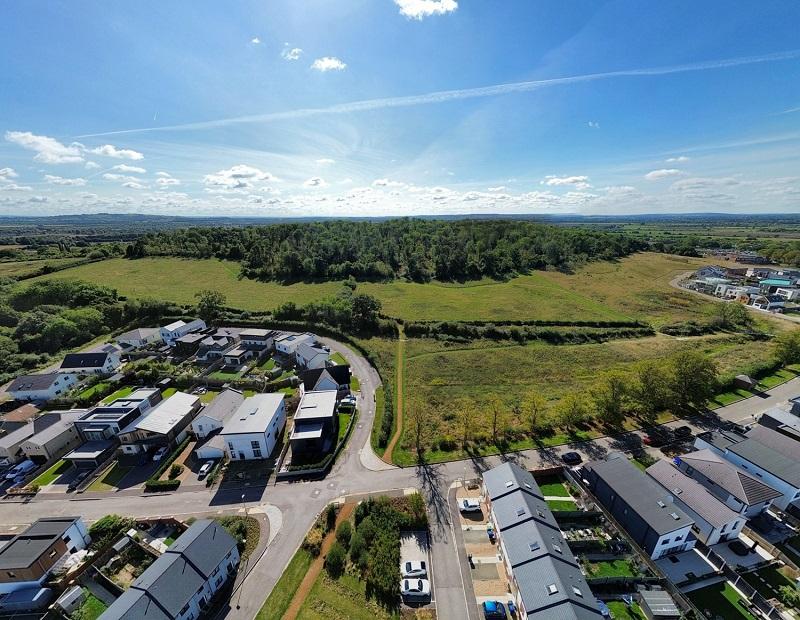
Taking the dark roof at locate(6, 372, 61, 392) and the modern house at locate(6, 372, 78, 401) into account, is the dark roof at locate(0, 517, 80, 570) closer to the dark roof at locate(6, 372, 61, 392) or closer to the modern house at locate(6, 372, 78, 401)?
the modern house at locate(6, 372, 78, 401)

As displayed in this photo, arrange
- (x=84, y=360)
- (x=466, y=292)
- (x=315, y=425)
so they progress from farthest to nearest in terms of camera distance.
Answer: (x=466, y=292) < (x=84, y=360) < (x=315, y=425)

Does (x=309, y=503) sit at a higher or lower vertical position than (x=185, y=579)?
lower

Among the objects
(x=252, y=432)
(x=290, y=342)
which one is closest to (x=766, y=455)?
(x=252, y=432)

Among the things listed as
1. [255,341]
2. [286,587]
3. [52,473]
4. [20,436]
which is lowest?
[52,473]

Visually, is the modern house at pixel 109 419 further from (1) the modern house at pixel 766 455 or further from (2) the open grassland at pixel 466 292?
(1) the modern house at pixel 766 455

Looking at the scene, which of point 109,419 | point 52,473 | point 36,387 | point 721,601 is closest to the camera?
point 721,601

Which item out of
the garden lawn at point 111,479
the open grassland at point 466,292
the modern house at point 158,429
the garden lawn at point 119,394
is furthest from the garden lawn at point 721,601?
the garden lawn at point 119,394

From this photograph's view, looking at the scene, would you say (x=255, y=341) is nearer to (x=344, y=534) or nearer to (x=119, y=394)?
(x=119, y=394)

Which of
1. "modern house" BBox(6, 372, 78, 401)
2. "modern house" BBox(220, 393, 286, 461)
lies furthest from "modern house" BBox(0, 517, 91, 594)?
"modern house" BBox(6, 372, 78, 401)
